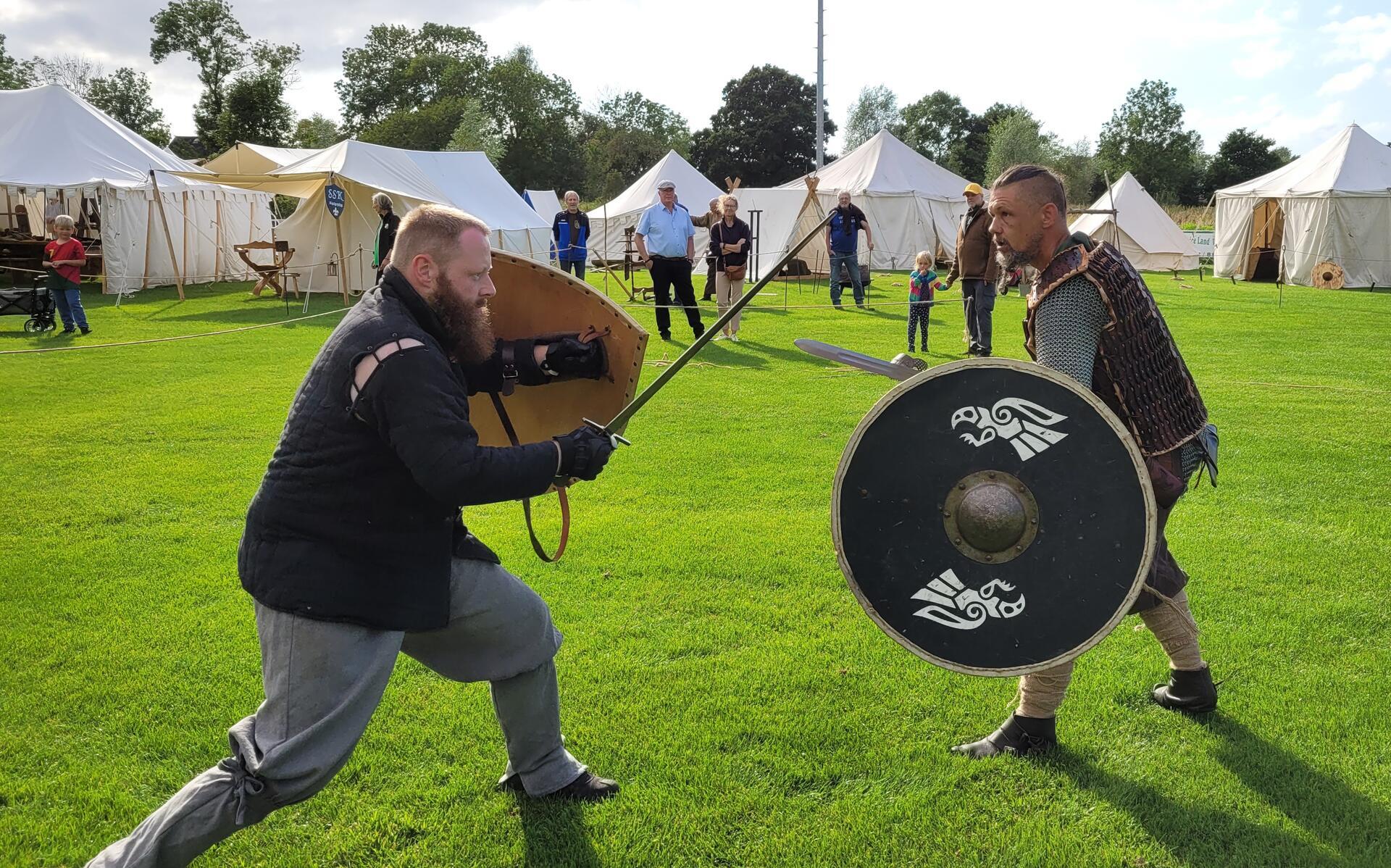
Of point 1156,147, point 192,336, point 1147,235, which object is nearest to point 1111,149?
point 1156,147

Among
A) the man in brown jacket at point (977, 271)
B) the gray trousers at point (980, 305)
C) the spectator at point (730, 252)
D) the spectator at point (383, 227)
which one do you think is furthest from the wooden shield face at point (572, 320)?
the spectator at point (383, 227)

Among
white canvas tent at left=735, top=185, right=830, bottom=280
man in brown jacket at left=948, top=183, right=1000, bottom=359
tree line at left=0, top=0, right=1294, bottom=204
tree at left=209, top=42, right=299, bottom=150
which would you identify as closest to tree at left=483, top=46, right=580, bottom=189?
tree line at left=0, top=0, right=1294, bottom=204

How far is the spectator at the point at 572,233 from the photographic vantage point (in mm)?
14312

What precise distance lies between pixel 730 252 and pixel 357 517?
34.5ft

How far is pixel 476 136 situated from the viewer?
59188 mm

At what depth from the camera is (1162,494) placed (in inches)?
112

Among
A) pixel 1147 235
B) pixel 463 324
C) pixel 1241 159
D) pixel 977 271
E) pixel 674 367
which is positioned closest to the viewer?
pixel 463 324

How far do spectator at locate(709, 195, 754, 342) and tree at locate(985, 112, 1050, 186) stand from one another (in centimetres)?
5084

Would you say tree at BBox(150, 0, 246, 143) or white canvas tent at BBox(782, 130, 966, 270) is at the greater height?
tree at BBox(150, 0, 246, 143)

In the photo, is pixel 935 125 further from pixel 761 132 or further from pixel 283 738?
pixel 283 738

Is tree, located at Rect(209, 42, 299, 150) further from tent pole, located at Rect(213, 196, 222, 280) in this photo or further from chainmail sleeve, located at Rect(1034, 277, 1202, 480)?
chainmail sleeve, located at Rect(1034, 277, 1202, 480)

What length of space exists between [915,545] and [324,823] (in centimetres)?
185

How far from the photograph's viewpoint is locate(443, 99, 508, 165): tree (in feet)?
191

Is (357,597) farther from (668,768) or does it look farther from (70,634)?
(70,634)
